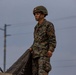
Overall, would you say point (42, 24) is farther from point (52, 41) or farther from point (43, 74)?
point (43, 74)

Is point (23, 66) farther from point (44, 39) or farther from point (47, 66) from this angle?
point (44, 39)

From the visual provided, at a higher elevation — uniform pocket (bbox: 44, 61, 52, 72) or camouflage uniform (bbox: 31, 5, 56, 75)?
camouflage uniform (bbox: 31, 5, 56, 75)

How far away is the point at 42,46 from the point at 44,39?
0.53 feet

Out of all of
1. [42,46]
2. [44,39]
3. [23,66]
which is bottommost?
[23,66]

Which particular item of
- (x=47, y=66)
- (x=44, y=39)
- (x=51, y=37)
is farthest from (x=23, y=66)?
(x=51, y=37)

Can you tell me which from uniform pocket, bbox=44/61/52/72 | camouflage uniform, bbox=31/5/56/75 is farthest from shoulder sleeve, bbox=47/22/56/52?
uniform pocket, bbox=44/61/52/72

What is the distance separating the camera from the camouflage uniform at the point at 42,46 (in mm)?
9844

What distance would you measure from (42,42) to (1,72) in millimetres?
1126

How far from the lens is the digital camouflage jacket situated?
9.93 m

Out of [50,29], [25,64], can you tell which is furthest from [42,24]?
[25,64]

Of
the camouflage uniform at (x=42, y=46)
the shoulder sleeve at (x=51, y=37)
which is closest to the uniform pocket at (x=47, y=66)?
the camouflage uniform at (x=42, y=46)

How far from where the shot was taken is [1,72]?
958 cm

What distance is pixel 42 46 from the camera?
998 centimetres

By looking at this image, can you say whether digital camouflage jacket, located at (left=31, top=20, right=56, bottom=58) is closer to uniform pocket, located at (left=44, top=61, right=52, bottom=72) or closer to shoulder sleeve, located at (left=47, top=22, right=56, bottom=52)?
shoulder sleeve, located at (left=47, top=22, right=56, bottom=52)
